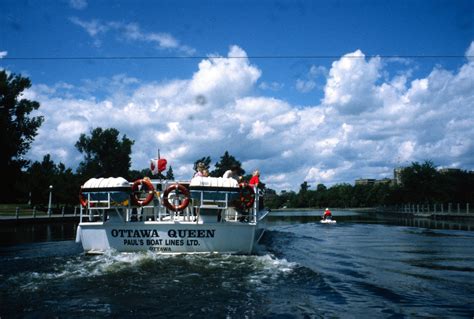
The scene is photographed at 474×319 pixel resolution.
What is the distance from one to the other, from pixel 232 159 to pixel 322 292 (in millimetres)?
59346

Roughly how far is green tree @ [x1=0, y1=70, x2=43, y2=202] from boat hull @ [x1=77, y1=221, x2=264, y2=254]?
38.6 m

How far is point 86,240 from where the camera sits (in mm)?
13578

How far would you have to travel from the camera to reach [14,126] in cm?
4812

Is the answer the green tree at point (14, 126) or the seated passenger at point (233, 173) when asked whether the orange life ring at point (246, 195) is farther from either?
the green tree at point (14, 126)

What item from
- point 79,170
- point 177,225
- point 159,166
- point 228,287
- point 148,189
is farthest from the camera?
point 79,170

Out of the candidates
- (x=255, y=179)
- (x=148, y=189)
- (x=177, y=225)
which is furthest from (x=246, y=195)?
(x=148, y=189)

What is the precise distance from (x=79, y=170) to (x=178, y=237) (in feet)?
251

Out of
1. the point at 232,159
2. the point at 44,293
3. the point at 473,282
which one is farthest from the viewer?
the point at 232,159

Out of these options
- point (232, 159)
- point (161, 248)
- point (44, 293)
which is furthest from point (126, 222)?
point (232, 159)

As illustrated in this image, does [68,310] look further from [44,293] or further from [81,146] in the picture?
[81,146]

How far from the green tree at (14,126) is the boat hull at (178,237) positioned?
3856 cm

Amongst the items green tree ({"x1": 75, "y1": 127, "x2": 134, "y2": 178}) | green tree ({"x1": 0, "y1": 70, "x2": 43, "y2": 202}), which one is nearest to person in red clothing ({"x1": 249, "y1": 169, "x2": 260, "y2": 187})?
green tree ({"x1": 0, "y1": 70, "x2": 43, "y2": 202})

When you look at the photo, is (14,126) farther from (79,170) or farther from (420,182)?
(420,182)

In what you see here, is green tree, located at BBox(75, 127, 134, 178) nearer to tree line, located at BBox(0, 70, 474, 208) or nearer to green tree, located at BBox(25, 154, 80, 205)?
tree line, located at BBox(0, 70, 474, 208)
